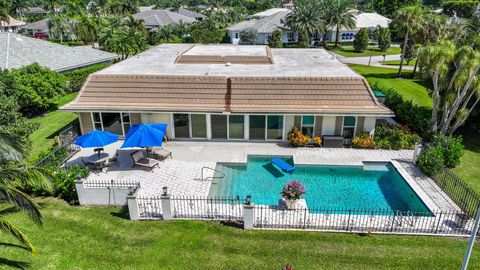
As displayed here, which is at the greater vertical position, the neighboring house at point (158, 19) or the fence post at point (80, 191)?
the neighboring house at point (158, 19)

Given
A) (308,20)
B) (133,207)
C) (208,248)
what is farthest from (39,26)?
(208,248)

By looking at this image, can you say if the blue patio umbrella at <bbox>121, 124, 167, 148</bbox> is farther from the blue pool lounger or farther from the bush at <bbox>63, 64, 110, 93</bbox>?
the bush at <bbox>63, 64, 110, 93</bbox>

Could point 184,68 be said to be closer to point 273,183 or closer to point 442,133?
point 273,183

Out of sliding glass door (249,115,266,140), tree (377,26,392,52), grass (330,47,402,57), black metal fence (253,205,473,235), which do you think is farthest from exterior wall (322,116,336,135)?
tree (377,26,392,52)

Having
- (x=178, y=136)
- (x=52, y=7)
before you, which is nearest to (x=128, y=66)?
(x=178, y=136)

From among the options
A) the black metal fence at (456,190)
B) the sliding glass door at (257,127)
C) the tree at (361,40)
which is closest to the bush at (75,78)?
the sliding glass door at (257,127)

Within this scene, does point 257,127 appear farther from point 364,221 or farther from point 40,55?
point 40,55

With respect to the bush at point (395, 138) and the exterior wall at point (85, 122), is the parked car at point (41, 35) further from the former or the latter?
the bush at point (395, 138)
